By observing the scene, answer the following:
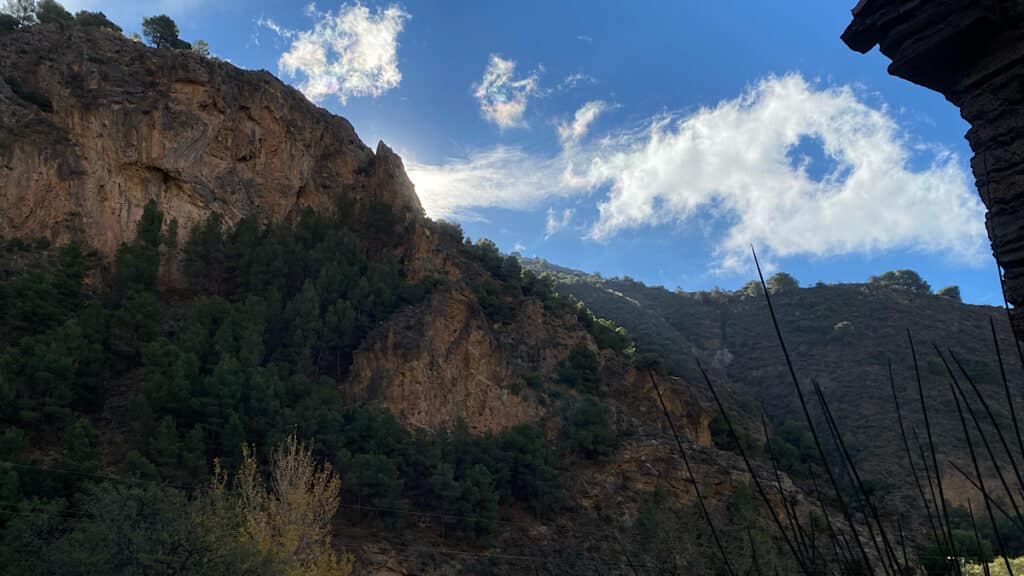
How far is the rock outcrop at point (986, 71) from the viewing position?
341 cm

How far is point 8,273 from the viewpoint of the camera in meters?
25.2

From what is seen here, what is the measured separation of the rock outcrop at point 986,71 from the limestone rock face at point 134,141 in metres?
33.2

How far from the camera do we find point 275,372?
84.7ft

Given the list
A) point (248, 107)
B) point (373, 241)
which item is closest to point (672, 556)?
point (373, 241)

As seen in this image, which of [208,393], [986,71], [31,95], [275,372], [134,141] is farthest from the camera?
[134,141]

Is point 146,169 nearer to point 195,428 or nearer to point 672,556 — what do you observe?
point 195,428

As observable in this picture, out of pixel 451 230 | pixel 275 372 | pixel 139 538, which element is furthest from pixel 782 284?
pixel 139 538

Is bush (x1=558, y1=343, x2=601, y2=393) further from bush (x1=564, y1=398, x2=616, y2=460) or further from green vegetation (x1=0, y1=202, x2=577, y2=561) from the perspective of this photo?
green vegetation (x1=0, y1=202, x2=577, y2=561)

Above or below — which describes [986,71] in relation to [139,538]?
above

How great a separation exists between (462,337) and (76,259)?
17.4 m

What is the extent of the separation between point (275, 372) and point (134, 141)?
15194 millimetres

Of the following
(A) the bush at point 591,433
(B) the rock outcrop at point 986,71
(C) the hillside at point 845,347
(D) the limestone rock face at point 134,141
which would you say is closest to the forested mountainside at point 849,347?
(C) the hillside at point 845,347

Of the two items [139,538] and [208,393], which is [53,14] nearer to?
[208,393]

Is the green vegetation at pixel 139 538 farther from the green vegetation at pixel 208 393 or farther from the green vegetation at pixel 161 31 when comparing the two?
the green vegetation at pixel 161 31
